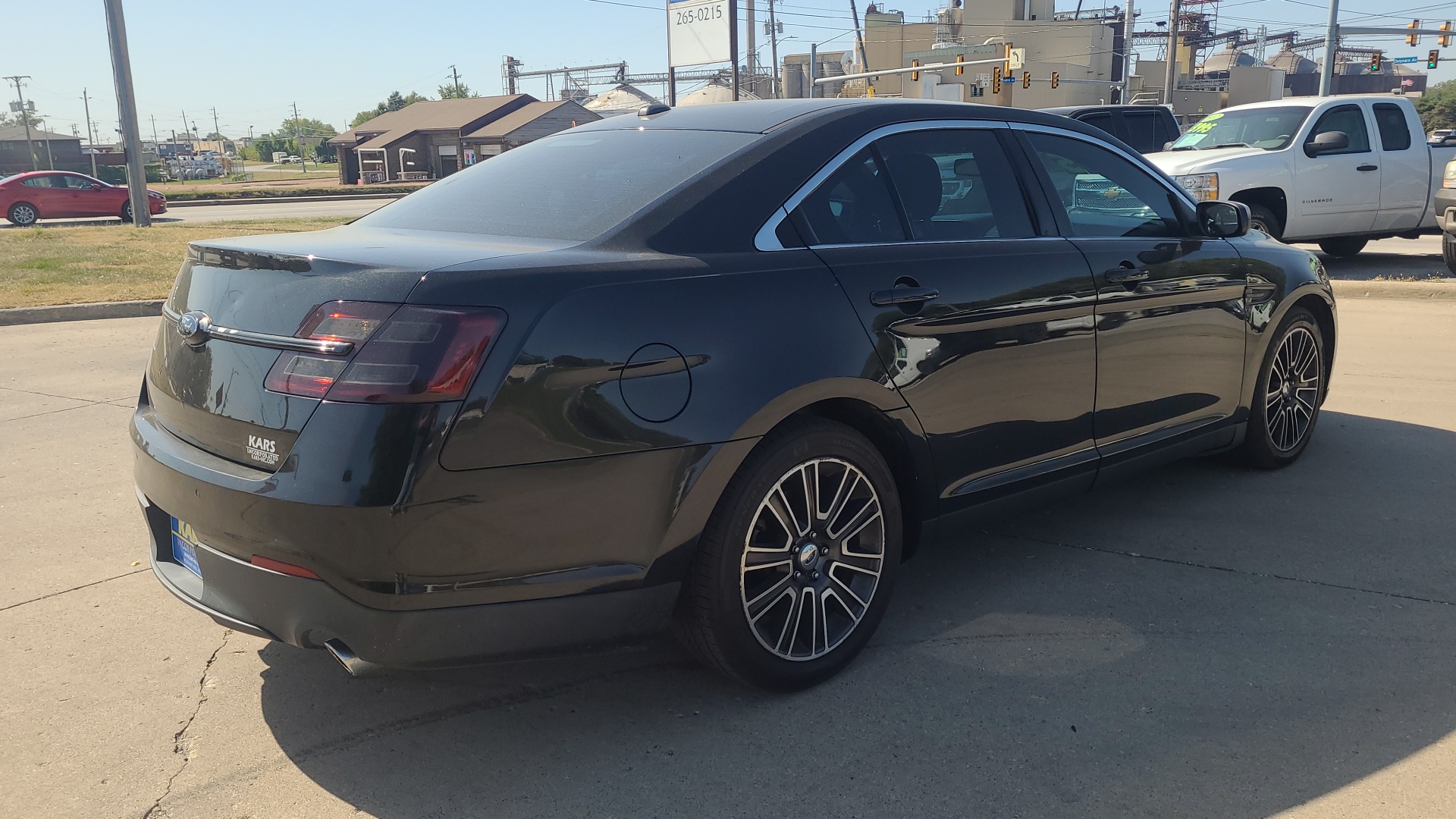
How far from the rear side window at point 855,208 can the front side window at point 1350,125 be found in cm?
1146

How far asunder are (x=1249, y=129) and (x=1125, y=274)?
34.8ft

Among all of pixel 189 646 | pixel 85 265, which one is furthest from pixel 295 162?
pixel 189 646

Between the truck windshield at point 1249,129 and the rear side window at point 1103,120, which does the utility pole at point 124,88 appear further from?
the truck windshield at point 1249,129

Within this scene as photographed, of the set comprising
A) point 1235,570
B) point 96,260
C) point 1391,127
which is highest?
point 1391,127

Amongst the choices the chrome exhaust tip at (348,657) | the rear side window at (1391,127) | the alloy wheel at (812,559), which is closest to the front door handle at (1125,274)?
the alloy wheel at (812,559)

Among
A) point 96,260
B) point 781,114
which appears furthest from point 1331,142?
point 96,260

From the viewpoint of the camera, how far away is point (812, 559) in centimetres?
329

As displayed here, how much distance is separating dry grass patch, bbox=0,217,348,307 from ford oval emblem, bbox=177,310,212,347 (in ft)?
19.6

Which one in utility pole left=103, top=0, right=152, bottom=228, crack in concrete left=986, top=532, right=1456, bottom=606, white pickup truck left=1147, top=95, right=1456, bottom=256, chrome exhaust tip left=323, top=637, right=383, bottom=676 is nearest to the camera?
chrome exhaust tip left=323, top=637, right=383, bottom=676

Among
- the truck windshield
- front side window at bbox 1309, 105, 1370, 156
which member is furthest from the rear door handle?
front side window at bbox 1309, 105, 1370, 156

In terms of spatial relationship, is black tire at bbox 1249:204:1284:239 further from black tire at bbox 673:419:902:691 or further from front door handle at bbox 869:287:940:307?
black tire at bbox 673:419:902:691

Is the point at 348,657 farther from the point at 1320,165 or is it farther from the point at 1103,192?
the point at 1320,165

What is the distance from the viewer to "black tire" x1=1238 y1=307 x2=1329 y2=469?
5.16 metres

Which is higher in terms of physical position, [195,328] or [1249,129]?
[1249,129]
